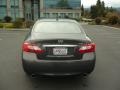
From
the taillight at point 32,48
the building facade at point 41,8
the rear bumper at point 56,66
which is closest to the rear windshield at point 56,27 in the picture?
the taillight at point 32,48

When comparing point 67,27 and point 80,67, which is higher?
point 67,27

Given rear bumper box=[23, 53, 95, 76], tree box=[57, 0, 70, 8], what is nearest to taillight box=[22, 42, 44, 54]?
rear bumper box=[23, 53, 95, 76]

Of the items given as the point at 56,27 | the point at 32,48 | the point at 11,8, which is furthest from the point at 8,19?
the point at 32,48

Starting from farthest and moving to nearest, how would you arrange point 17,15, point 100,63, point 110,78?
point 17,15 → point 100,63 → point 110,78

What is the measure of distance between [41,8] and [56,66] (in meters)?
65.2

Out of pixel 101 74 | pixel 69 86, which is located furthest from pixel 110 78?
pixel 69 86

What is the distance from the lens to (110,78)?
736 centimetres

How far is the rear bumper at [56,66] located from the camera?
6207mm

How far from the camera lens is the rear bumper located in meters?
6.21

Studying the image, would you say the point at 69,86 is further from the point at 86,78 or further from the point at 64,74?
the point at 86,78

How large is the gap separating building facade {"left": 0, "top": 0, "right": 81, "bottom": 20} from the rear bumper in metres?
62.0

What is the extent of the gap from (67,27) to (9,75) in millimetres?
2045

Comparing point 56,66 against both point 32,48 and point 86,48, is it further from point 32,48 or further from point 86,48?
point 86,48

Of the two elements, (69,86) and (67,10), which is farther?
(67,10)
